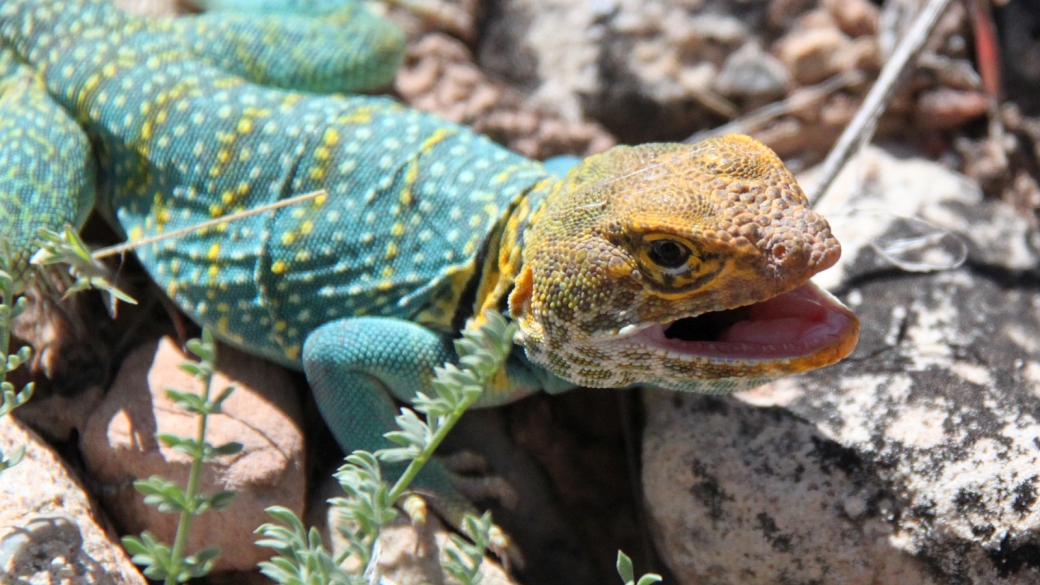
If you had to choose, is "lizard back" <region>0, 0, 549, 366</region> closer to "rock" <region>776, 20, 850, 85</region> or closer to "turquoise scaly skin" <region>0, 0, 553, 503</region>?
"turquoise scaly skin" <region>0, 0, 553, 503</region>

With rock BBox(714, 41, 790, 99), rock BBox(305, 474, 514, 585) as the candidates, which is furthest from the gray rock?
rock BBox(305, 474, 514, 585)

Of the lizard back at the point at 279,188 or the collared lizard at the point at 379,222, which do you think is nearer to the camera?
the collared lizard at the point at 379,222

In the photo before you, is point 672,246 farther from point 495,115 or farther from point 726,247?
point 495,115

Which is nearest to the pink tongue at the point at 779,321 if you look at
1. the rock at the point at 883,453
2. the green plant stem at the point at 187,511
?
the rock at the point at 883,453

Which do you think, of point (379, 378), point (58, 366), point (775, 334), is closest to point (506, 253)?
point (379, 378)

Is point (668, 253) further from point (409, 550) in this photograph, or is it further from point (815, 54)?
point (815, 54)

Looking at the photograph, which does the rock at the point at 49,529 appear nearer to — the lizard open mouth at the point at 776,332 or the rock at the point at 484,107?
the lizard open mouth at the point at 776,332
